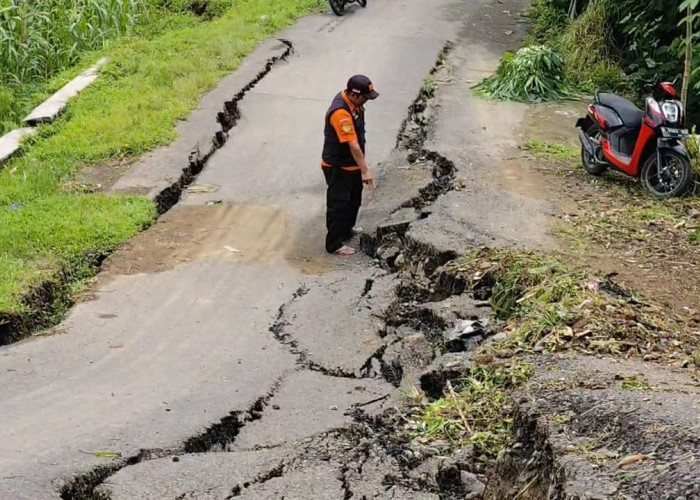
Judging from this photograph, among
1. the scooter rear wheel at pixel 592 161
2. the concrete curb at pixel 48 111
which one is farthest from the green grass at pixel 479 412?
the concrete curb at pixel 48 111

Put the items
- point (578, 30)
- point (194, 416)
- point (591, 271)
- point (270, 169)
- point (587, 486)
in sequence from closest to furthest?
point (587, 486)
point (194, 416)
point (591, 271)
point (270, 169)
point (578, 30)

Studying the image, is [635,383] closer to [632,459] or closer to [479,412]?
[479,412]

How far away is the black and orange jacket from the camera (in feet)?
24.4

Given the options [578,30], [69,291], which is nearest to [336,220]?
[69,291]

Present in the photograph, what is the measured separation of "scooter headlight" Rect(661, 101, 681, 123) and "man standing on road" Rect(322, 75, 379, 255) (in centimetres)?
234

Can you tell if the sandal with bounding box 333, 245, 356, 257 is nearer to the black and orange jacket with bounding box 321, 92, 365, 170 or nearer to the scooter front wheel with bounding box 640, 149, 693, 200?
the black and orange jacket with bounding box 321, 92, 365, 170

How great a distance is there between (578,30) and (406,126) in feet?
11.2

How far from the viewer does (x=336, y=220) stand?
768 cm

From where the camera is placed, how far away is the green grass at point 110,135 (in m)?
7.32

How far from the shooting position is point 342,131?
293 inches

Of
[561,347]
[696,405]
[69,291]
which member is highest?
[696,405]

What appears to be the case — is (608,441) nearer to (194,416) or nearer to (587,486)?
(587,486)

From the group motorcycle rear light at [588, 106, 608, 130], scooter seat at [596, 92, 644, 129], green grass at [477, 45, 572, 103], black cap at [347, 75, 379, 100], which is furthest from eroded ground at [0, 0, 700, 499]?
green grass at [477, 45, 572, 103]

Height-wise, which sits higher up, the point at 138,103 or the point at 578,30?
the point at 578,30
